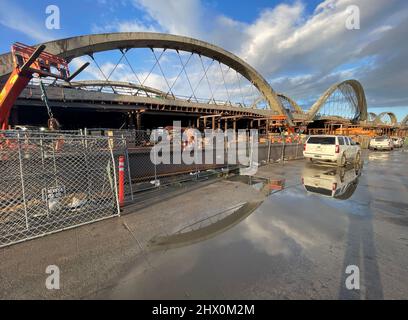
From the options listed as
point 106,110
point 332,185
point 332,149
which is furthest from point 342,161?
point 106,110

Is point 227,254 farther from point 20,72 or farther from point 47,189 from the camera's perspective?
point 20,72

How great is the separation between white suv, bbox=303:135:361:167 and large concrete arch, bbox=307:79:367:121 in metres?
53.9

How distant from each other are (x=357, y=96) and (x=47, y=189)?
113m

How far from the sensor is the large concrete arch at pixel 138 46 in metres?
23.9

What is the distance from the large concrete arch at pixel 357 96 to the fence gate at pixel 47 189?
219ft

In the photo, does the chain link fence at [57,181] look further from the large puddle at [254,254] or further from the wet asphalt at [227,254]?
the large puddle at [254,254]

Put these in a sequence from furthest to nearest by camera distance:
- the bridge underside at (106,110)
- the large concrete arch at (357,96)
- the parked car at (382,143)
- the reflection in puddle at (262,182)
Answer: the large concrete arch at (357,96)
the parked car at (382,143)
the bridge underside at (106,110)
the reflection in puddle at (262,182)

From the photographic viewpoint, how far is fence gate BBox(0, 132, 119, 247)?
4.36 m

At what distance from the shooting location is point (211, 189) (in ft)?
25.6

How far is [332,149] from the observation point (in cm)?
A: 1240

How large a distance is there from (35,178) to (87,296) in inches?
153

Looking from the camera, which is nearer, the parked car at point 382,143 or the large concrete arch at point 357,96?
the parked car at point 382,143

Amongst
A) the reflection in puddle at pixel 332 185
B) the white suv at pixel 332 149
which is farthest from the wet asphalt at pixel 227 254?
the white suv at pixel 332 149

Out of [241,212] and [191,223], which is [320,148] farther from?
[191,223]
